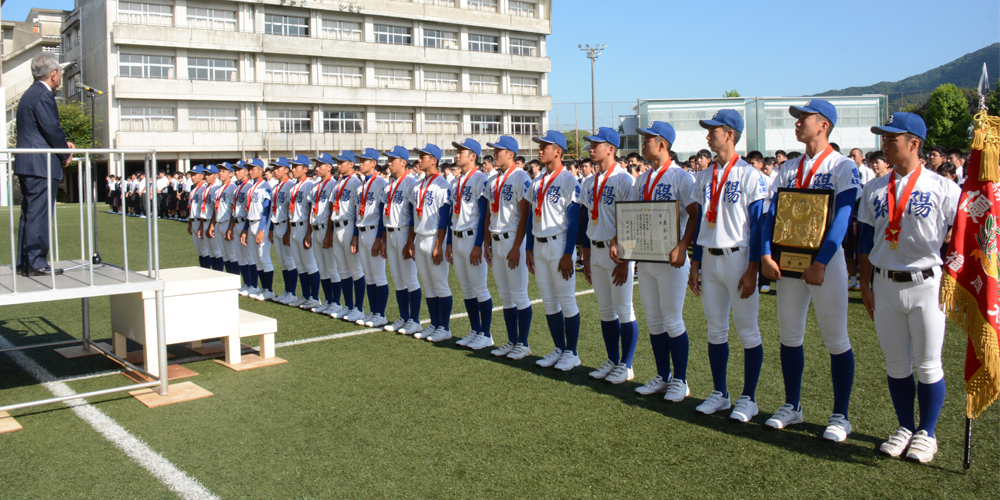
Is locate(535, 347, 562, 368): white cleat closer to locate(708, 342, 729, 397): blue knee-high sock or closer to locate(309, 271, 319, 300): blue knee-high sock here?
locate(708, 342, 729, 397): blue knee-high sock

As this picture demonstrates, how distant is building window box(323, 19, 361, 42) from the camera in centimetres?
5266

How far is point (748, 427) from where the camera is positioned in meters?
5.36

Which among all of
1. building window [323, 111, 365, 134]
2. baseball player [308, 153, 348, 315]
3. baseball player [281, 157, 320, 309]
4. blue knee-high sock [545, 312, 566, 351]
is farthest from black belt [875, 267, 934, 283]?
building window [323, 111, 365, 134]

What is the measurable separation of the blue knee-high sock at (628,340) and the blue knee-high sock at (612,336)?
68 millimetres

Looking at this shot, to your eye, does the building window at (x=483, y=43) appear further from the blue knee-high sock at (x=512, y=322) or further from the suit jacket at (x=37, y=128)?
the suit jacket at (x=37, y=128)

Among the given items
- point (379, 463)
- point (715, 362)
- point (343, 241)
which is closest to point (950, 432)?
point (715, 362)

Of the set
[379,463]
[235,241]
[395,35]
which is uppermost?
[395,35]

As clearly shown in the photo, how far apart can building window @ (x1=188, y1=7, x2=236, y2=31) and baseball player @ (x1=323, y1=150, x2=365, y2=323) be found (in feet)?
143

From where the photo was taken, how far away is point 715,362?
5.83m

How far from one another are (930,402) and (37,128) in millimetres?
7735

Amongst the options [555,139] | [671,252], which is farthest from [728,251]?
[555,139]

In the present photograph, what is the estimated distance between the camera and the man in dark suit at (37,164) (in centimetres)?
629

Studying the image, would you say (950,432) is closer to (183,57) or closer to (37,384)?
(37,384)

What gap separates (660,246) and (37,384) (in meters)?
6.23
